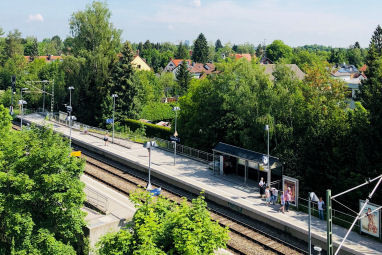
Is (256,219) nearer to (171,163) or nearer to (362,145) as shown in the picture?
(362,145)

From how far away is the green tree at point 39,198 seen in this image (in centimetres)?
1706

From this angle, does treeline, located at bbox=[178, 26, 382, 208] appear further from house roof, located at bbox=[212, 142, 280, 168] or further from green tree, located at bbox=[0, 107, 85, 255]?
green tree, located at bbox=[0, 107, 85, 255]

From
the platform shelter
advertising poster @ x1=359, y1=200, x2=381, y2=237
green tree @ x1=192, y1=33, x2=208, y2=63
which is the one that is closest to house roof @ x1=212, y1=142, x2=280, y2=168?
the platform shelter

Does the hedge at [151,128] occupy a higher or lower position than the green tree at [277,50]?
lower

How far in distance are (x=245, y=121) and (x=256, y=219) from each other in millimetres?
11150

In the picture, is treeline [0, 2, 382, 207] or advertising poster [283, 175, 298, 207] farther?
treeline [0, 2, 382, 207]

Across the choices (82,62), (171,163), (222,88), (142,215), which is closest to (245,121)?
(222,88)

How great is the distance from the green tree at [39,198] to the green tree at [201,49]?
403ft

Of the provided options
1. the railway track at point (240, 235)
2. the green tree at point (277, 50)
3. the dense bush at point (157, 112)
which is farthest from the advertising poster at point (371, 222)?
the green tree at point (277, 50)

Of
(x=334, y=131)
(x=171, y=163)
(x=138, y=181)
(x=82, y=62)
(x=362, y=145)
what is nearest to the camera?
(x=362, y=145)

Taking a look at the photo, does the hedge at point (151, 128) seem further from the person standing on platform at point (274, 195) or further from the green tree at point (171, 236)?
the green tree at point (171, 236)

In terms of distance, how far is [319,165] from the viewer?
1057 inches

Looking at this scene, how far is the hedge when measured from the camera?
156 feet

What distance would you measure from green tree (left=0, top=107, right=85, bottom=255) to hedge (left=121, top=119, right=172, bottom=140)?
91.0ft
